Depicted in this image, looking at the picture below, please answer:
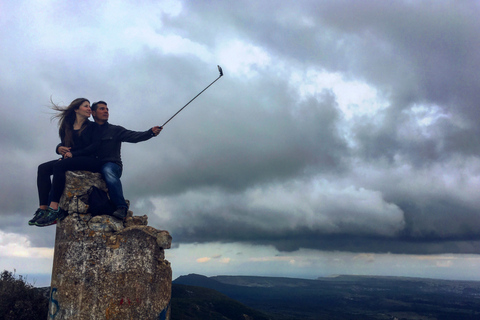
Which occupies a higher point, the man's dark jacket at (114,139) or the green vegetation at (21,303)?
the man's dark jacket at (114,139)

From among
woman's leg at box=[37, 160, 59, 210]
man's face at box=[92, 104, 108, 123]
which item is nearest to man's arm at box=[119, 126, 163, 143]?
man's face at box=[92, 104, 108, 123]

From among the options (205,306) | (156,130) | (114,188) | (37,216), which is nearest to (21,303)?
(37,216)

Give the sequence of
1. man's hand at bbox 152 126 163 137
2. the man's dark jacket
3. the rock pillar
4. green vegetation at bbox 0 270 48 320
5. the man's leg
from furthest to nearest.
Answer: green vegetation at bbox 0 270 48 320, the man's dark jacket, man's hand at bbox 152 126 163 137, the man's leg, the rock pillar

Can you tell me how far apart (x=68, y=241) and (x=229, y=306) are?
149503mm

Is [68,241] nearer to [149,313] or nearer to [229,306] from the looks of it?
[149,313]

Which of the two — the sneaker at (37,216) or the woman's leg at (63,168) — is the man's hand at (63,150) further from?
the sneaker at (37,216)

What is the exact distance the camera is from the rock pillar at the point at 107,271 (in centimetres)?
828

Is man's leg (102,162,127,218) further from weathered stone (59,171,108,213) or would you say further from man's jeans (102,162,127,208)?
weathered stone (59,171,108,213)

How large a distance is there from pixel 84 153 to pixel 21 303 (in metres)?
7.10

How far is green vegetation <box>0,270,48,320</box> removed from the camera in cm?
1242

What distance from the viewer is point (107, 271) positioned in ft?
27.8

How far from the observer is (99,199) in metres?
9.12

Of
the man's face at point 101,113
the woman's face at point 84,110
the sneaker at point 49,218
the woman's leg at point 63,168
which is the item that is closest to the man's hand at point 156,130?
the man's face at point 101,113

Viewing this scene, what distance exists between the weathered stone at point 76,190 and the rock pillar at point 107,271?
0.11 metres
